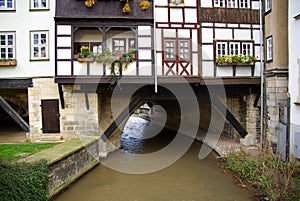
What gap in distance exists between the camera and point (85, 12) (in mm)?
9375

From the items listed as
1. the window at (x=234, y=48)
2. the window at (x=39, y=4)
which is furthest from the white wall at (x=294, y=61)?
the window at (x=39, y=4)

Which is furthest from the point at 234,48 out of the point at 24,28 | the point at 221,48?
the point at 24,28

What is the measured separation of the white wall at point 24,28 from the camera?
33.2ft

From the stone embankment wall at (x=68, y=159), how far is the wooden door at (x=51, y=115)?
1218 mm

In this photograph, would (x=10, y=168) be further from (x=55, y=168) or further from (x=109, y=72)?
(x=109, y=72)

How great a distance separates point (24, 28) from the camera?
10.1m

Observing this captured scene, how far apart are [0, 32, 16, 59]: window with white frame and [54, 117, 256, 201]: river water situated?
4.90 m

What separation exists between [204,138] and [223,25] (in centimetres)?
512

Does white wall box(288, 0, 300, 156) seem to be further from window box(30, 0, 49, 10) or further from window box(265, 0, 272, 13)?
window box(30, 0, 49, 10)

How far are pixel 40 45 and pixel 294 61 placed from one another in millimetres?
8122

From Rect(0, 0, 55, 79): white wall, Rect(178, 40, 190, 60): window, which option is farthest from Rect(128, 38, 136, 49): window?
Rect(0, 0, 55, 79): white wall

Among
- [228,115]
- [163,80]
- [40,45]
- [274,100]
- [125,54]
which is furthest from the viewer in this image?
[228,115]

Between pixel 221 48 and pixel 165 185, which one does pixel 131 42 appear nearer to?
pixel 221 48

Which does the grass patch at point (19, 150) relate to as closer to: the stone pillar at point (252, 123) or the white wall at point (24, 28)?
the white wall at point (24, 28)
